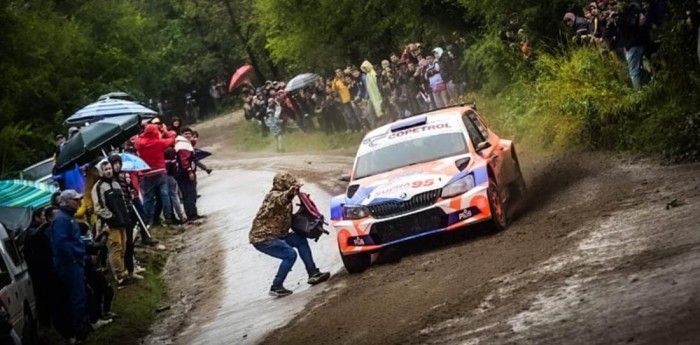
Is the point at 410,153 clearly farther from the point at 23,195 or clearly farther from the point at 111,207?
the point at 23,195

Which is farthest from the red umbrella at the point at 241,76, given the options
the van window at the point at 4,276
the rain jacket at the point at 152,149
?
the van window at the point at 4,276

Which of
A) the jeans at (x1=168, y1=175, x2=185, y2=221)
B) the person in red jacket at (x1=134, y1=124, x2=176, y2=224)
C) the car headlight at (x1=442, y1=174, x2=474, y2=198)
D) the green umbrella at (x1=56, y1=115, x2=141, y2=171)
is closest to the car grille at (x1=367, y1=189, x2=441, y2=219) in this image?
the car headlight at (x1=442, y1=174, x2=474, y2=198)

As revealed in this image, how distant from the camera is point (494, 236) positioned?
15.2m

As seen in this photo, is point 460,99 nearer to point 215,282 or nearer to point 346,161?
point 346,161

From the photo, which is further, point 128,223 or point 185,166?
point 185,166

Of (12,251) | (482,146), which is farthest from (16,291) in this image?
(482,146)

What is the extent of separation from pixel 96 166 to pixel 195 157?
5733 millimetres

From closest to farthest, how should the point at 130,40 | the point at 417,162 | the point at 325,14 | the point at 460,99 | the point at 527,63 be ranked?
the point at 417,162, the point at 527,63, the point at 460,99, the point at 325,14, the point at 130,40

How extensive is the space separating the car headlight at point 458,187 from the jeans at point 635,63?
5897 millimetres

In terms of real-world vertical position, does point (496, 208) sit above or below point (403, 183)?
below

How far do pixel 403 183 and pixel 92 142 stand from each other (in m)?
7.39

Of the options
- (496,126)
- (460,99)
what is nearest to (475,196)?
(496,126)

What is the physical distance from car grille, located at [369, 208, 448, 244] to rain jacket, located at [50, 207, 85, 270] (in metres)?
3.70

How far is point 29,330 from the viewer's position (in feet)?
46.8
